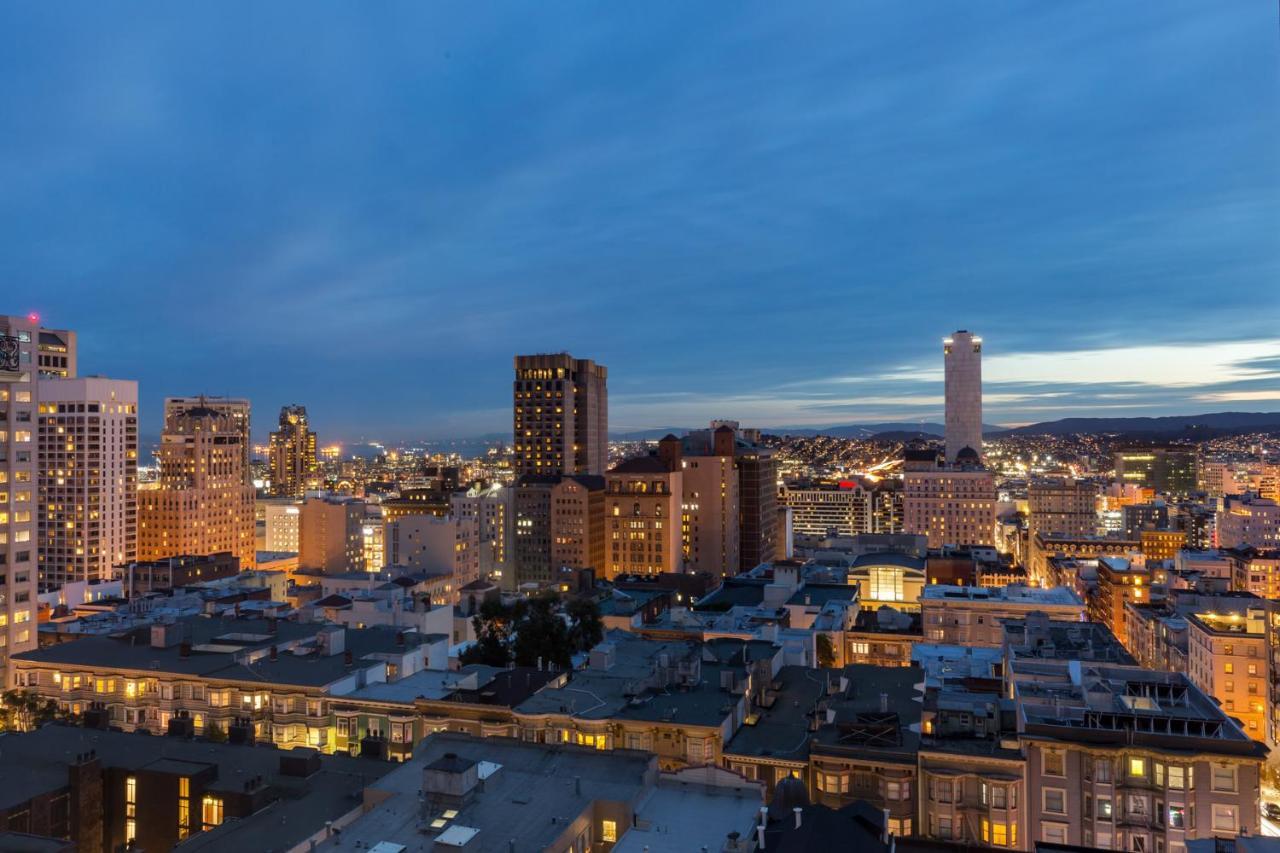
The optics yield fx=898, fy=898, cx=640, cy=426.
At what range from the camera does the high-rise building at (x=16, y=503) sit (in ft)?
258

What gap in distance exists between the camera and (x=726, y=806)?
121 feet

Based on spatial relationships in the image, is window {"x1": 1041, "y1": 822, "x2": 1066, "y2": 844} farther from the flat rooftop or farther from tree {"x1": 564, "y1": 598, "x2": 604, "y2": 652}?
the flat rooftop

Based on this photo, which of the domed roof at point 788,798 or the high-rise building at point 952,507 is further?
the high-rise building at point 952,507

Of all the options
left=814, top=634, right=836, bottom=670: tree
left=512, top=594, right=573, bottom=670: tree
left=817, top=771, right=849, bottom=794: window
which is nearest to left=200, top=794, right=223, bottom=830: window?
left=817, top=771, right=849, bottom=794: window

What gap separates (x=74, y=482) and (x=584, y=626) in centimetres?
12452

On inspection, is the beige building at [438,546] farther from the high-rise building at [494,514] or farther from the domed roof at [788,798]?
the domed roof at [788,798]

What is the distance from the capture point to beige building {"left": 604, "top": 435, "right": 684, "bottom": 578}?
14975cm

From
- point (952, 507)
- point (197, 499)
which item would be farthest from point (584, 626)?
point (952, 507)

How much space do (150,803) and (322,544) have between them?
13485 cm

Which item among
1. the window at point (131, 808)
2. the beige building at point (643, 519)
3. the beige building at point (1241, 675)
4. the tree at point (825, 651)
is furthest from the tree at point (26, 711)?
the beige building at point (643, 519)

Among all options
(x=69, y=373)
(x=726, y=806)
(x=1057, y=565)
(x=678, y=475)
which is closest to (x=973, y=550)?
(x=1057, y=565)

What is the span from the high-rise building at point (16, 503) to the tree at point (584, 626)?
159 feet

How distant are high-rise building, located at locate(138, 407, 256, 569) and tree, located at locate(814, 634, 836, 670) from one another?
126 metres

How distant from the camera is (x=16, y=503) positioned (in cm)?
7944
